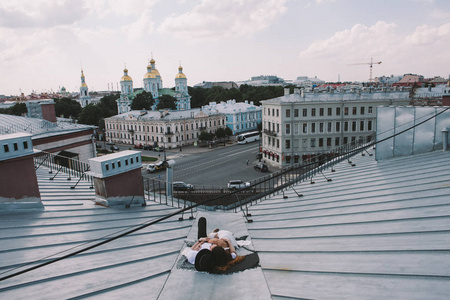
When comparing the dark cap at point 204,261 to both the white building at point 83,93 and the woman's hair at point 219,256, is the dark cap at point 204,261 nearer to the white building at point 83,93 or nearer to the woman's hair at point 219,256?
the woman's hair at point 219,256

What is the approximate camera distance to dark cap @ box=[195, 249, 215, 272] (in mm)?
6234

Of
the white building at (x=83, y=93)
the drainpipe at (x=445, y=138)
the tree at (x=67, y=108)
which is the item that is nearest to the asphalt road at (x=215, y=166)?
the drainpipe at (x=445, y=138)

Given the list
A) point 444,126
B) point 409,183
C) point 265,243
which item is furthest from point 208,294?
point 444,126

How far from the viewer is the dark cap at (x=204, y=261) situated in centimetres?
623

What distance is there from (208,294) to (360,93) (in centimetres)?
3948

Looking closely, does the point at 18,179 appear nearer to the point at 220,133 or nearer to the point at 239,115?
the point at 220,133

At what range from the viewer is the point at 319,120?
39.9m

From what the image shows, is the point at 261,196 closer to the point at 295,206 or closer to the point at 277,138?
the point at 295,206

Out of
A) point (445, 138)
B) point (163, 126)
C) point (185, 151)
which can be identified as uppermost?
point (445, 138)

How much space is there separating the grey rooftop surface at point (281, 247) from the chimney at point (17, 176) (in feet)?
1.15

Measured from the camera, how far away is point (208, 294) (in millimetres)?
5520

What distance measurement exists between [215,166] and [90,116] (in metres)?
43.4

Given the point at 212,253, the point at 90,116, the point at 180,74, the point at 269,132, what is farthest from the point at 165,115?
the point at 212,253

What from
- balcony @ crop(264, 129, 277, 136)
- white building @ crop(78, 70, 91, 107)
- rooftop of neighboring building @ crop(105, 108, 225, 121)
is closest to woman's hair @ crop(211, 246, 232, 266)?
balcony @ crop(264, 129, 277, 136)
